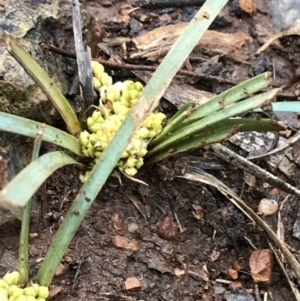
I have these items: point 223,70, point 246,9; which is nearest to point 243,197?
point 223,70

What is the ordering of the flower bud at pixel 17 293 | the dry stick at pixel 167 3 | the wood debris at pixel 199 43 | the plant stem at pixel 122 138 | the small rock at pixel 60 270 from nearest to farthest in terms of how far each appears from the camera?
the plant stem at pixel 122 138
the flower bud at pixel 17 293
the small rock at pixel 60 270
the wood debris at pixel 199 43
the dry stick at pixel 167 3

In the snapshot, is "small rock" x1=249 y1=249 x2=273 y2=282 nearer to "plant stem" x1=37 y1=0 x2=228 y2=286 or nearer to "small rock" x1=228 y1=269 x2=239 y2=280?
"small rock" x1=228 y1=269 x2=239 y2=280

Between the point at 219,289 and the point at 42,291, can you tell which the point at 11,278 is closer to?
the point at 42,291

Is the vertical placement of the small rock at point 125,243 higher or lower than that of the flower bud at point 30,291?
higher

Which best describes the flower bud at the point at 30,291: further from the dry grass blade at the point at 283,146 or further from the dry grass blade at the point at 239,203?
the dry grass blade at the point at 283,146

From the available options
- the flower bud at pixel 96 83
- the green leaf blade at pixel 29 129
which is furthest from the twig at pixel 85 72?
the green leaf blade at pixel 29 129

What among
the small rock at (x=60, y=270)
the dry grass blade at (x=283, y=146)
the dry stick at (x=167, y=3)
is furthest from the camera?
the dry stick at (x=167, y=3)

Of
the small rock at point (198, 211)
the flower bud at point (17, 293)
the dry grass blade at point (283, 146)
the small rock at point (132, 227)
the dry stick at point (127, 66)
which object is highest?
the dry stick at point (127, 66)

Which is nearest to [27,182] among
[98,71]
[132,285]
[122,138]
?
[122,138]

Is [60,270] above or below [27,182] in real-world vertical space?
below
